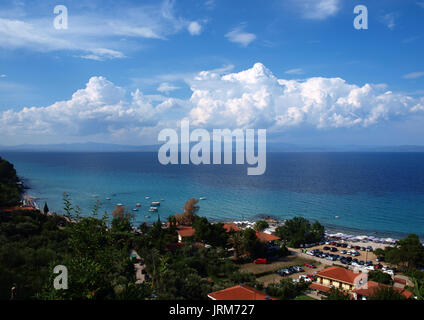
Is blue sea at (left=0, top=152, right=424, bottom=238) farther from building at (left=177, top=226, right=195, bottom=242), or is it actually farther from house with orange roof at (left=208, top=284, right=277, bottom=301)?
house with orange roof at (left=208, top=284, right=277, bottom=301)

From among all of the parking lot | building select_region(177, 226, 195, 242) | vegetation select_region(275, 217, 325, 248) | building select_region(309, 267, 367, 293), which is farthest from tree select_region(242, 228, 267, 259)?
vegetation select_region(275, 217, 325, 248)

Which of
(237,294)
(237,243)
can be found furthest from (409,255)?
(237,294)

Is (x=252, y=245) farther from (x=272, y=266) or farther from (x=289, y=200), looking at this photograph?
(x=289, y=200)

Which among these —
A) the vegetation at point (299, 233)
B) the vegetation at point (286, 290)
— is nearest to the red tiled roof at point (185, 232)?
the vegetation at point (299, 233)

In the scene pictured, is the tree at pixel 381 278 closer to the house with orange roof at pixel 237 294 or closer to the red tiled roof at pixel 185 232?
the house with orange roof at pixel 237 294

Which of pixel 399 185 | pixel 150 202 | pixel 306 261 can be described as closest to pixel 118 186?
pixel 150 202
